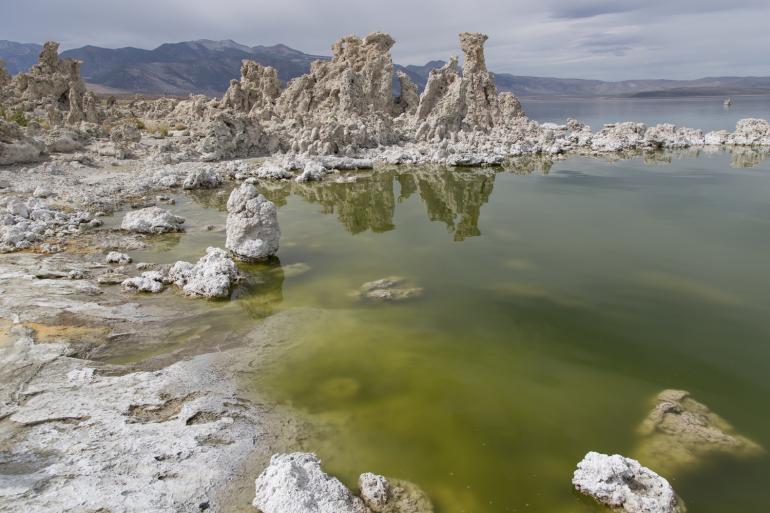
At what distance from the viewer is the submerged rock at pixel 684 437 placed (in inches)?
271

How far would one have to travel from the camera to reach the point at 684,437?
727cm

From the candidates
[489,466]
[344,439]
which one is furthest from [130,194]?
[489,466]

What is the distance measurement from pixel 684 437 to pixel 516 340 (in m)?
3.59

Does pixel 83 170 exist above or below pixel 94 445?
above

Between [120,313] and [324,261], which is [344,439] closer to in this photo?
[120,313]

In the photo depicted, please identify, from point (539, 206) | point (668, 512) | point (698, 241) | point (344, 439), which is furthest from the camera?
point (539, 206)

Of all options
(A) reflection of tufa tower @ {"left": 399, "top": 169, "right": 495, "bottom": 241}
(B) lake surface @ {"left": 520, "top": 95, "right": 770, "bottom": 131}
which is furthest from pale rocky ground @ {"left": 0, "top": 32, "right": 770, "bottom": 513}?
(B) lake surface @ {"left": 520, "top": 95, "right": 770, "bottom": 131}

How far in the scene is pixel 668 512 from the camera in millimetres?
5793

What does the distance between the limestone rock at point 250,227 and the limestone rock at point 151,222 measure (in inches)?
158

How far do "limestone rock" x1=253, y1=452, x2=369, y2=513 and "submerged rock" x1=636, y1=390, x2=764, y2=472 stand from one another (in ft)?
14.5

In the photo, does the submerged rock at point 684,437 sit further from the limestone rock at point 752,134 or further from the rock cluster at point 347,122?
the limestone rock at point 752,134

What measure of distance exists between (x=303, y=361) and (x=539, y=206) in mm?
17289

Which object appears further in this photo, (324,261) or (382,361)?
(324,261)

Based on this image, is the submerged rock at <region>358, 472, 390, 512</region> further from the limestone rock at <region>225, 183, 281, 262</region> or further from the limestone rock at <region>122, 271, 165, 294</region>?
the limestone rock at <region>225, 183, 281, 262</region>
